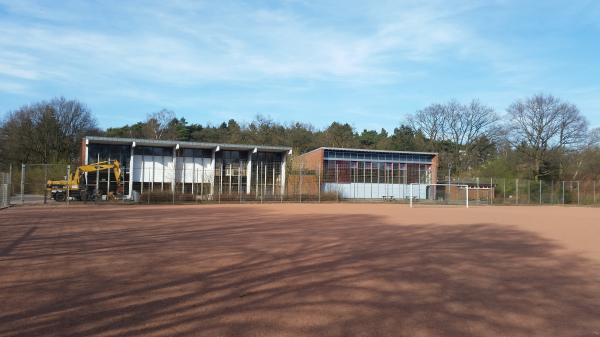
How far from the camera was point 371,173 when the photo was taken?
2056 inches

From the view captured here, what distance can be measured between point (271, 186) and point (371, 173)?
12910 millimetres

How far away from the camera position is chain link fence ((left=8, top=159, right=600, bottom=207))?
115ft

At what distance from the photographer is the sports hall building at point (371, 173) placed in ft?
166

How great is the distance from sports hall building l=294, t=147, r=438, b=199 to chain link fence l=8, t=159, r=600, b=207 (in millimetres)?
107

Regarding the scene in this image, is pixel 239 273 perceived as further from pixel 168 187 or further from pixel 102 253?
pixel 168 187

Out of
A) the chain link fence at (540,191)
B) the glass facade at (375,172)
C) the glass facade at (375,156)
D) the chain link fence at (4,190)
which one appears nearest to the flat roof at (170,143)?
the glass facade at (375,172)

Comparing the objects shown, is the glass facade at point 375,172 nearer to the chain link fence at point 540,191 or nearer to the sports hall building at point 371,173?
the sports hall building at point 371,173

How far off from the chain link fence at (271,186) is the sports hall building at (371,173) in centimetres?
11

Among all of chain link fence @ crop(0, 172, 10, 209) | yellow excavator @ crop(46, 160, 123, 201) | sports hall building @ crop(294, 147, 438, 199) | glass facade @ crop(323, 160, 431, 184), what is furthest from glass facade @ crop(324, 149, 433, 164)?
chain link fence @ crop(0, 172, 10, 209)

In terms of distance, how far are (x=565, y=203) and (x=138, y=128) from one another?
55586mm

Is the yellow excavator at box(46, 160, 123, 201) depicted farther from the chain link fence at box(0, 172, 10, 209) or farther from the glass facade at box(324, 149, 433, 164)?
the glass facade at box(324, 149, 433, 164)

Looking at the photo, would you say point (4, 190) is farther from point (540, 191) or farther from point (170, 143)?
point (540, 191)

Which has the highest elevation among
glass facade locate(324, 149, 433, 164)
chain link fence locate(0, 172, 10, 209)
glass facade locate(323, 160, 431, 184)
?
glass facade locate(324, 149, 433, 164)

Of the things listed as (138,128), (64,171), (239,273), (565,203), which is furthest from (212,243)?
(138,128)
